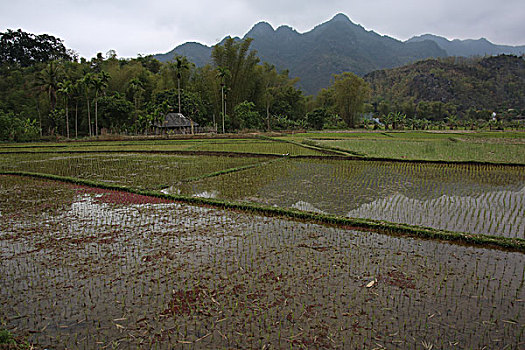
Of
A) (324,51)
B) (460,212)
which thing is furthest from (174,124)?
(324,51)

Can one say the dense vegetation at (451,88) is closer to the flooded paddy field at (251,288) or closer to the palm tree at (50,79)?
the palm tree at (50,79)

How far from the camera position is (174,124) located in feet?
92.5

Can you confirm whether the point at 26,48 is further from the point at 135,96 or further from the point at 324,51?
the point at 324,51

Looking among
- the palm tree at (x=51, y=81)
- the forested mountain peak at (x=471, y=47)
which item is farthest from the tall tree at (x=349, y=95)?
the forested mountain peak at (x=471, y=47)

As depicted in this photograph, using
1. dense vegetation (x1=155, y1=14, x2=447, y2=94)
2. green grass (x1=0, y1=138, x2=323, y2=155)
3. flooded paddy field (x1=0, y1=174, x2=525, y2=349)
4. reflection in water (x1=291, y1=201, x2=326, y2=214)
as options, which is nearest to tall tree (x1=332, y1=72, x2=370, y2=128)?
green grass (x1=0, y1=138, x2=323, y2=155)

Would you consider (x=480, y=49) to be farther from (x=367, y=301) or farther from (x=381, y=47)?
(x=367, y=301)

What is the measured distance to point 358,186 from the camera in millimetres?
7973

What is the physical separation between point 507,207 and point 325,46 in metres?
106

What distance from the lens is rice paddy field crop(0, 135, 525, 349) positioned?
106 inches

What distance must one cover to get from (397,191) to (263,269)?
4840 mm

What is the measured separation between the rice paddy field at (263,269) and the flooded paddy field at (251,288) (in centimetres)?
2

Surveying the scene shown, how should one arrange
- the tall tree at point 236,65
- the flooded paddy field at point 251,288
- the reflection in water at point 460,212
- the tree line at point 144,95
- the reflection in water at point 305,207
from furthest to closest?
the tall tree at point 236,65
the tree line at point 144,95
the reflection in water at point 305,207
the reflection in water at point 460,212
the flooded paddy field at point 251,288

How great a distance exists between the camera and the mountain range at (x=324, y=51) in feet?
265

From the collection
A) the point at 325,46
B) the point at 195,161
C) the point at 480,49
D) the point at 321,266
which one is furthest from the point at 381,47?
the point at 321,266
